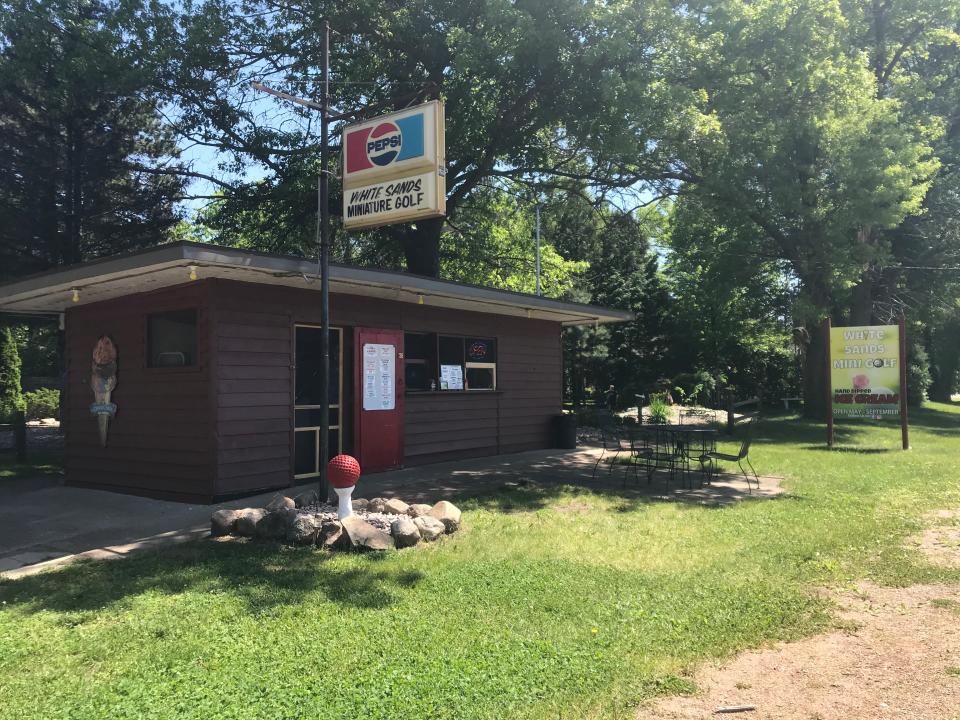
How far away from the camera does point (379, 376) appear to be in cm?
1005

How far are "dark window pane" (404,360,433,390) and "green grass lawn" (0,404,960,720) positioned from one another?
415 centimetres

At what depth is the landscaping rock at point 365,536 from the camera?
5.85 metres

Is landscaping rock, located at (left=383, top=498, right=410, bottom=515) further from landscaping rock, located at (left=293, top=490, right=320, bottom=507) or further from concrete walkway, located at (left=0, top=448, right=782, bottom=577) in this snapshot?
concrete walkway, located at (left=0, top=448, right=782, bottom=577)

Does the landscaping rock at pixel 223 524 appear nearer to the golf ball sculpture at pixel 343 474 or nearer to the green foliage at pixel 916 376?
the golf ball sculpture at pixel 343 474

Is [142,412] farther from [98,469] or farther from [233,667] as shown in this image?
[233,667]

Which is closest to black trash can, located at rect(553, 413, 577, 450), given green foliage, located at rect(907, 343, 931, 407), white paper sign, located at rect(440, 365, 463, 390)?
white paper sign, located at rect(440, 365, 463, 390)

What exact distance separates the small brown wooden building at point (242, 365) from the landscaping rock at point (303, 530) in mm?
2334

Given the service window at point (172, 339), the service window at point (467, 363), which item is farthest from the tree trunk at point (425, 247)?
the service window at point (172, 339)

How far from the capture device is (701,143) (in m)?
13.3

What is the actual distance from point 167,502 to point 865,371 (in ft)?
44.7

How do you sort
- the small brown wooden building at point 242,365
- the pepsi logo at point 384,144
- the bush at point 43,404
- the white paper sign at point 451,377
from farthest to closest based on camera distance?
the bush at point 43,404 → the white paper sign at point 451,377 → the small brown wooden building at point 242,365 → the pepsi logo at point 384,144

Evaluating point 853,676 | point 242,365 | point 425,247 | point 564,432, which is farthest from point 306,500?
point 425,247

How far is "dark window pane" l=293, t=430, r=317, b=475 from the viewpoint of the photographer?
929 cm

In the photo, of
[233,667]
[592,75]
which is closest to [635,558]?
[233,667]
